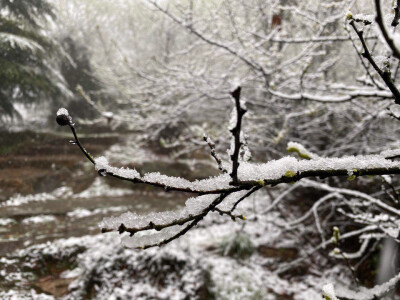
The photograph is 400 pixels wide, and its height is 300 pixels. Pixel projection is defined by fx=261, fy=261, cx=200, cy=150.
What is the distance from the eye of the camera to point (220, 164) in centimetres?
73

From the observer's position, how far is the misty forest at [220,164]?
104 inches

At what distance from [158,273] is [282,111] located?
353cm

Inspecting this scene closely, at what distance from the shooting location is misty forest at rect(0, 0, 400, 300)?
2.63 metres

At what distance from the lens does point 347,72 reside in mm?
7316

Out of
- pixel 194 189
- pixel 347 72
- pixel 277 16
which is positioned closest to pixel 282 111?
pixel 277 16

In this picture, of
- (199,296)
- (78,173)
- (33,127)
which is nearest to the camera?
(199,296)

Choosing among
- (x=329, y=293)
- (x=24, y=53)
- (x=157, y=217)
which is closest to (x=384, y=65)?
(x=329, y=293)

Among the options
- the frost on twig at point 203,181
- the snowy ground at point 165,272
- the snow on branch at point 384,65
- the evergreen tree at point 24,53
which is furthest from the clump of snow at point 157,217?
the evergreen tree at point 24,53

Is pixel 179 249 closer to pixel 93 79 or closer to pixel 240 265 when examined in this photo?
pixel 240 265

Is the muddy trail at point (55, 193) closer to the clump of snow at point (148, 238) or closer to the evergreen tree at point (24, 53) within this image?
the evergreen tree at point (24, 53)

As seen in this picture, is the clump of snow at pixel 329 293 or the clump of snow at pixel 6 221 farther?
the clump of snow at pixel 6 221

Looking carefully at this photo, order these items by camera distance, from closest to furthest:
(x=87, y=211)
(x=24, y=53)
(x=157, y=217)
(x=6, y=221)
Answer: (x=157, y=217) < (x=6, y=221) < (x=24, y=53) < (x=87, y=211)

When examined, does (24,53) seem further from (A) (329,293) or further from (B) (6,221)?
(A) (329,293)

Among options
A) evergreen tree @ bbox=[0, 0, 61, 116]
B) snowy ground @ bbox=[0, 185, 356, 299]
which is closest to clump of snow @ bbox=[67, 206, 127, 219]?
snowy ground @ bbox=[0, 185, 356, 299]
